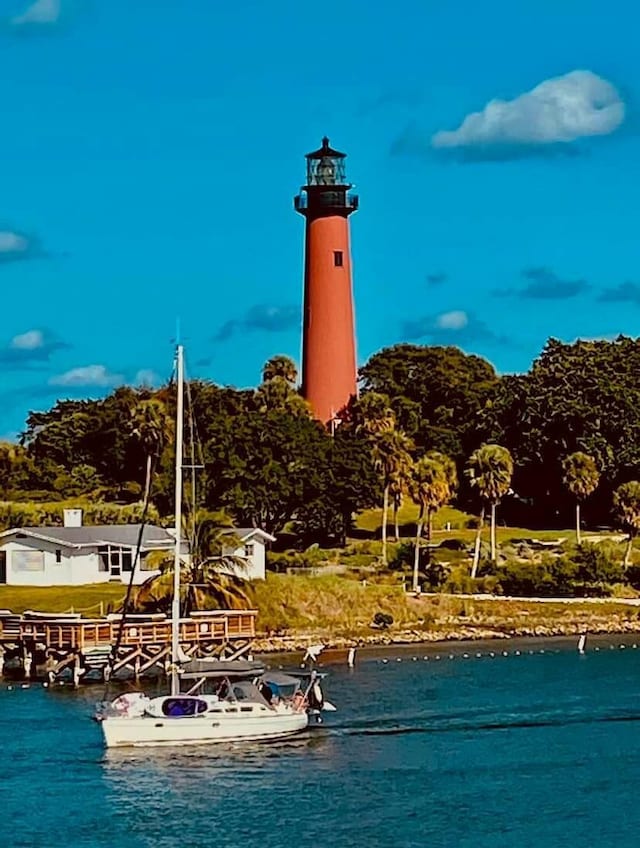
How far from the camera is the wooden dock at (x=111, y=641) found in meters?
67.3

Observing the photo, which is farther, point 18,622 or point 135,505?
point 135,505

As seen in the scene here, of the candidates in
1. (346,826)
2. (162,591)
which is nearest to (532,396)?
(162,591)

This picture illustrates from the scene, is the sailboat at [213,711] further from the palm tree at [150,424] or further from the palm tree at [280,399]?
the palm tree at [280,399]

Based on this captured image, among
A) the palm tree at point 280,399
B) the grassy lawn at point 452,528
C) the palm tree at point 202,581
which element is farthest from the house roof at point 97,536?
the grassy lawn at point 452,528

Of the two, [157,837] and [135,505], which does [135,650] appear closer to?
[157,837]

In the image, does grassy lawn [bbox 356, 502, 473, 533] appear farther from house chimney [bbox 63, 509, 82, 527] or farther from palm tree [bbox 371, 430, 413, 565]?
house chimney [bbox 63, 509, 82, 527]

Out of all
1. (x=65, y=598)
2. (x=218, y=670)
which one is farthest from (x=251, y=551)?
(x=218, y=670)

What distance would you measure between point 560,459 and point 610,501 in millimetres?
4383

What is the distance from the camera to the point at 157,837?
41781 mm

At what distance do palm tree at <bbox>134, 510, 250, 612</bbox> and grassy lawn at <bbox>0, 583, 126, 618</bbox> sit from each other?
2.69 metres

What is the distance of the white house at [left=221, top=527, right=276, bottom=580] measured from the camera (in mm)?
87188

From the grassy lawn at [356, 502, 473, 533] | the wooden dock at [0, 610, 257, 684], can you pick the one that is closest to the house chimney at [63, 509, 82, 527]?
the grassy lawn at [356, 502, 473, 533]

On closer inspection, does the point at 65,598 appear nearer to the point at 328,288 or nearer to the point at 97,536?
the point at 97,536

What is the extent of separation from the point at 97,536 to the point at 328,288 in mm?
29795
